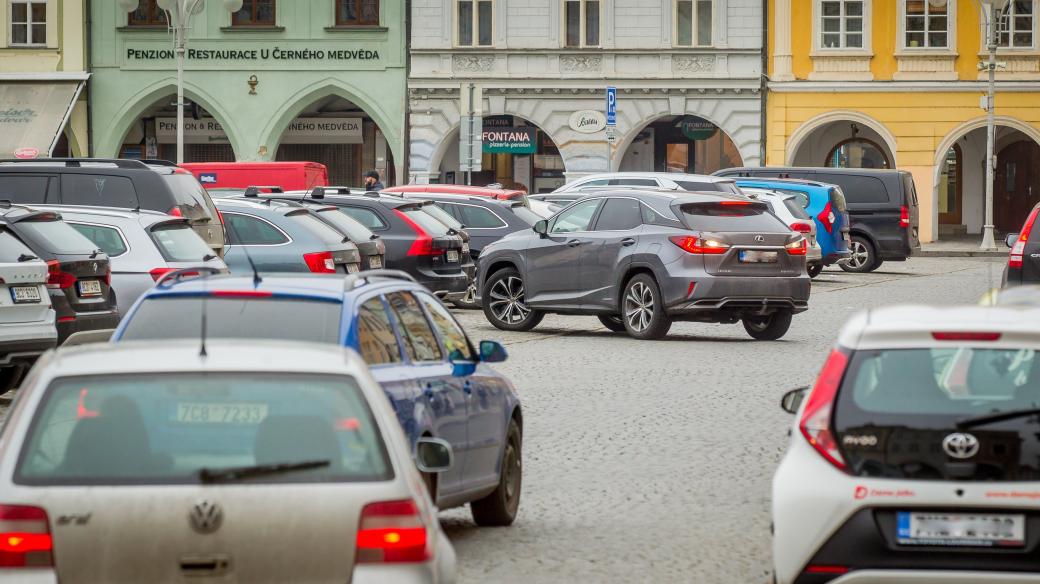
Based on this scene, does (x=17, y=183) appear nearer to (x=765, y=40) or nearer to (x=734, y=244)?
(x=734, y=244)

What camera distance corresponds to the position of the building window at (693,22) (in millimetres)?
51750

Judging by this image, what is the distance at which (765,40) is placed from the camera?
2047 inches

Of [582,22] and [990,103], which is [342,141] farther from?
[990,103]

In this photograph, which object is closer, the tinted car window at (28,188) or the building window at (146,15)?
the tinted car window at (28,188)

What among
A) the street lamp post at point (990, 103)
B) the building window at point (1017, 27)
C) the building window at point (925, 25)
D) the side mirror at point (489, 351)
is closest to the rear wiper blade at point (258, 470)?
the side mirror at point (489, 351)

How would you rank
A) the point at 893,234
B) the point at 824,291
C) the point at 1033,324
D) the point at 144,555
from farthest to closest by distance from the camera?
1. the point at 893,234
2. the point at 824,291
3. the point at 1033,324
4. the point at 144,555

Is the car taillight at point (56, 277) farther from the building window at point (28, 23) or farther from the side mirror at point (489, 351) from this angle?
the building window at point (28, 23)

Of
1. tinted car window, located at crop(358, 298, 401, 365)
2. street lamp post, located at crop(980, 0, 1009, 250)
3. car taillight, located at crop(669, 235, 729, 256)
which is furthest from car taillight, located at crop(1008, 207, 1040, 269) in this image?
street lamp post, located at crop(980, 0, 1009, 250)

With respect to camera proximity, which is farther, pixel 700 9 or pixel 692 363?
pixel 700 9

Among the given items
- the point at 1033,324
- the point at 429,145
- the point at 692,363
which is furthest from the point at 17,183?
the point at 429,145

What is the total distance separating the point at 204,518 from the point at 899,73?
48.2 metres

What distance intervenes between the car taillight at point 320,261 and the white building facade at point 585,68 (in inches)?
1211

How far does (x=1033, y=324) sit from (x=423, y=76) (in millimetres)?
45572

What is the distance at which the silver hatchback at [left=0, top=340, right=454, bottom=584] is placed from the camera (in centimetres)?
557
